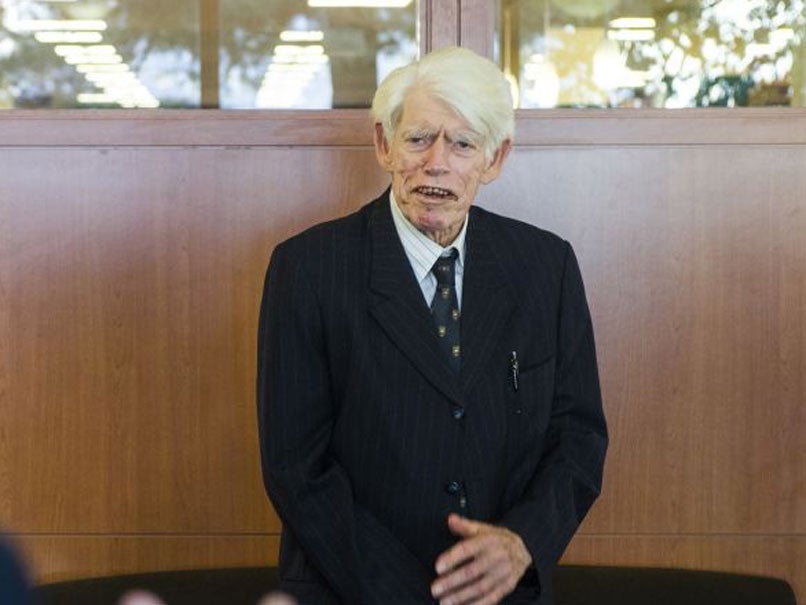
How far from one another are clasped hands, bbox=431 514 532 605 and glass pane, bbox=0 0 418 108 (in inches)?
54.0

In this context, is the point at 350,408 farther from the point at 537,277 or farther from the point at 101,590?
the point at 101,590

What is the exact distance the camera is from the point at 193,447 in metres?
3.06

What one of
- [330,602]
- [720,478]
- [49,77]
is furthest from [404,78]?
[720,478]

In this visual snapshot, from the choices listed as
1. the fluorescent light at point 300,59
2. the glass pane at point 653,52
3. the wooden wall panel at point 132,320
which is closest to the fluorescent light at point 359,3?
the fluorescent light at point 300,59

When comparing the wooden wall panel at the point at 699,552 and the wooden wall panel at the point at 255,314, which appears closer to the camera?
the wooden wall panel at the point at 255,314

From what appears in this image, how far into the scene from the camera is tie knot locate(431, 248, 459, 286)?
2176 mm

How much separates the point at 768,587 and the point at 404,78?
165 centimetres

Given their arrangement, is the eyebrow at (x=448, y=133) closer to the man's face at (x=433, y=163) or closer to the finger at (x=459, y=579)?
the man's face at (x=433, y=163)

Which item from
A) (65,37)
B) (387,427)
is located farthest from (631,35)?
(387,427)

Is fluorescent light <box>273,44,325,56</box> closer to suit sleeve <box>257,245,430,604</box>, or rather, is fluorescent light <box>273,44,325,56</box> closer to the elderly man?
the elderly man

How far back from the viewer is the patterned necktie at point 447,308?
2.12m

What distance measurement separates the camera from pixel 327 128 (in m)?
3.02

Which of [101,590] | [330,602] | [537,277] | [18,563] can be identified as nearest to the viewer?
[18,563]

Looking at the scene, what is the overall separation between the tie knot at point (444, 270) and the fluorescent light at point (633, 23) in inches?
45.3
